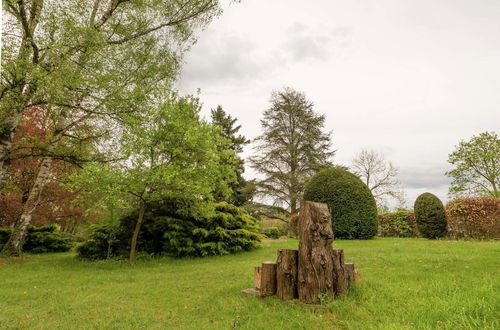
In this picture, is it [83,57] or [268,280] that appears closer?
[268,280]

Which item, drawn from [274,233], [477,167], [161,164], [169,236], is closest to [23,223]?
[169,236]

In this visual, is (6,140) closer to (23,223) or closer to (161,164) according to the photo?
(23,223)

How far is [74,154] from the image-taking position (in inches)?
425

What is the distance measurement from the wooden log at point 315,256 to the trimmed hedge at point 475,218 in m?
12.3

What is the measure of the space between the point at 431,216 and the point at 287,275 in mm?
12523

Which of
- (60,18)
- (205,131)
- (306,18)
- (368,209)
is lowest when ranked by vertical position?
(368,209)

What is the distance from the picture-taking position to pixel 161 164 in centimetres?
1003

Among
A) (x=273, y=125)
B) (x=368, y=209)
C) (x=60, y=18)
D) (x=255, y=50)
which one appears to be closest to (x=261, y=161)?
(x=273, y=125)

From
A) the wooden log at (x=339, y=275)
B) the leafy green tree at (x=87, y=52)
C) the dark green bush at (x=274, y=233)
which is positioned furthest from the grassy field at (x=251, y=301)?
the dark green bush at (x=274, y=233)

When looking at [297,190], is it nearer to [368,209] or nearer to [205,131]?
[368,209]

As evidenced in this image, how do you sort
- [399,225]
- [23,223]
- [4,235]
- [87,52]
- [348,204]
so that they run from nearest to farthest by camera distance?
[87,52] < [23,223] < [4,235] < [348,204] < [399,225]

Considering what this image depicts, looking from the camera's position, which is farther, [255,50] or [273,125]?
[273,125]

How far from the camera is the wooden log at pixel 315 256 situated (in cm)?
453

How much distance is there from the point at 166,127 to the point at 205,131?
4.67ft
